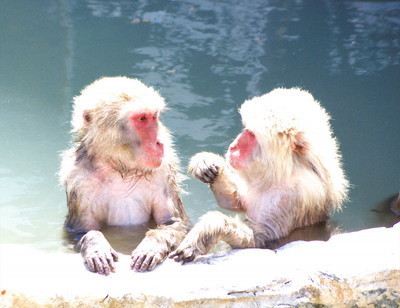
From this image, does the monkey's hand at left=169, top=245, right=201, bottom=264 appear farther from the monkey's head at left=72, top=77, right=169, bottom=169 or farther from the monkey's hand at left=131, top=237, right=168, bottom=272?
the monkey's head at left=72, top=77, right=169, bottom=169

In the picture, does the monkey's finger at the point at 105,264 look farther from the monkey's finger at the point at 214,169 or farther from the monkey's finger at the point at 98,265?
the monkey's finger at the point at 214,169

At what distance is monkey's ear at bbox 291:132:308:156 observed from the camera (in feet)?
16.8

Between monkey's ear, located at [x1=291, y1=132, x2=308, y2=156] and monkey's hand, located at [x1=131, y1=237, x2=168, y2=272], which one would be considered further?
monkey's ear, located at [x1=291, y1=132, x2=308, y2=156]

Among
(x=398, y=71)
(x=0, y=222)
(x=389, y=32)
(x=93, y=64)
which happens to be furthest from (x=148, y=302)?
(x=389, y=32)

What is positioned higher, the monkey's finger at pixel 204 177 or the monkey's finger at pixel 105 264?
the monkey's finger at pixel 105 264

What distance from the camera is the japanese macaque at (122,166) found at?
4.96 metres

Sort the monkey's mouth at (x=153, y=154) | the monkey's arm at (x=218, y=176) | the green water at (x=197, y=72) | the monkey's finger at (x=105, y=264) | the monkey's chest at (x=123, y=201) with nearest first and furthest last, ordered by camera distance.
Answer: the monkey's finger at (x=105, y=264), the monkey's mouth at (x=153, y=154), the monkey's chest at (x=123, y=201), the monkey's arm at (x=218, y=176), the green water at (x=197, y=72)

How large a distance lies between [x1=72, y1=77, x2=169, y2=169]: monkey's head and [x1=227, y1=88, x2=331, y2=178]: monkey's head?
63 cm

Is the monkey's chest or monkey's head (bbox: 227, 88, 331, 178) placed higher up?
monkey's head (bbox: 227, 88, 331, 178)

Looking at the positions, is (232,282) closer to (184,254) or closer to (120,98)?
(184,254)

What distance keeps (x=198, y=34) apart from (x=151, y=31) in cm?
63

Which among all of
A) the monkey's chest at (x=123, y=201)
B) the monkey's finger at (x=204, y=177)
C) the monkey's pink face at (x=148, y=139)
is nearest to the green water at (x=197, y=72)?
the monkey's chest at (x=123, y=201)

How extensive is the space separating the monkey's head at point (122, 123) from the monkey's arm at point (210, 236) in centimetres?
60

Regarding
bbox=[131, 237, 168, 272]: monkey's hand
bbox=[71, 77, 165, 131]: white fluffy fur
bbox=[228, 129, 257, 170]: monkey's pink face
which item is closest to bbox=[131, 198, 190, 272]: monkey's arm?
bbox=[131, 237, 168, 272]: monkey's hand
